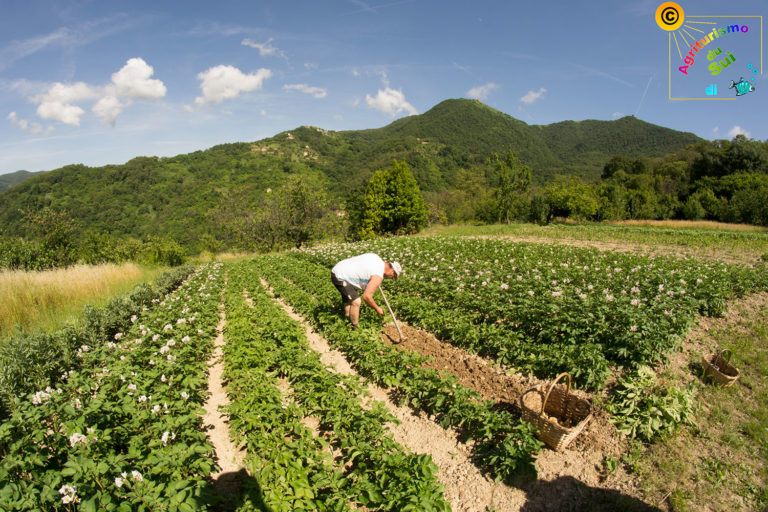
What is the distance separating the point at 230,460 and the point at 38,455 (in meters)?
1.90

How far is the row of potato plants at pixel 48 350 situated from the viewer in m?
4.63

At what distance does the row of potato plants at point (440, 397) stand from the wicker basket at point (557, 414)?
161 mm

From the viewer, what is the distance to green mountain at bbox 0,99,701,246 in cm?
6588

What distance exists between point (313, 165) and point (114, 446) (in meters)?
102

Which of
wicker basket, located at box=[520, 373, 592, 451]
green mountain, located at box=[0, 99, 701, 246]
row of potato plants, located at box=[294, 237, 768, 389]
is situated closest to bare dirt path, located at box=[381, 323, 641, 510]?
wicker basket, located at box=[520, 373, 592, 451]

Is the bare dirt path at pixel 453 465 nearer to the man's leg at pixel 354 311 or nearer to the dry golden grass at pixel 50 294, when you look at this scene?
the man's leg at pixel 354 311

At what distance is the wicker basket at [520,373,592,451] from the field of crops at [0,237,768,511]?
8.0 inches

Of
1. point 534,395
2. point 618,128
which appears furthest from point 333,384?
point 618,128

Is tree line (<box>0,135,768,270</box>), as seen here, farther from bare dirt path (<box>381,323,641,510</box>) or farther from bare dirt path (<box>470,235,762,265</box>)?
bare dirt path (<box>381,323,641,510</box>)

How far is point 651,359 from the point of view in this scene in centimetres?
506

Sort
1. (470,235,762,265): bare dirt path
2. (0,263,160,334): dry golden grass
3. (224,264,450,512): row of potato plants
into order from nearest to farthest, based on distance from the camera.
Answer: (224,264,450,512): row of potato plants < (0,263,160,334): dry golden grass < (470,235,762,265): bare dirt path

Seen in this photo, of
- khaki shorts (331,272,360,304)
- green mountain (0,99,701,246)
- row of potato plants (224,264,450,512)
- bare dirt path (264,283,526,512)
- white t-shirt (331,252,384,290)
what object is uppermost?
green mountain (0,99,701,246)

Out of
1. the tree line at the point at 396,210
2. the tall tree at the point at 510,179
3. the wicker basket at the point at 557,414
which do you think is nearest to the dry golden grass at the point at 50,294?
the tree line at the point at 396,210

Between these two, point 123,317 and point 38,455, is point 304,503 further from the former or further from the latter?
point 123,317
